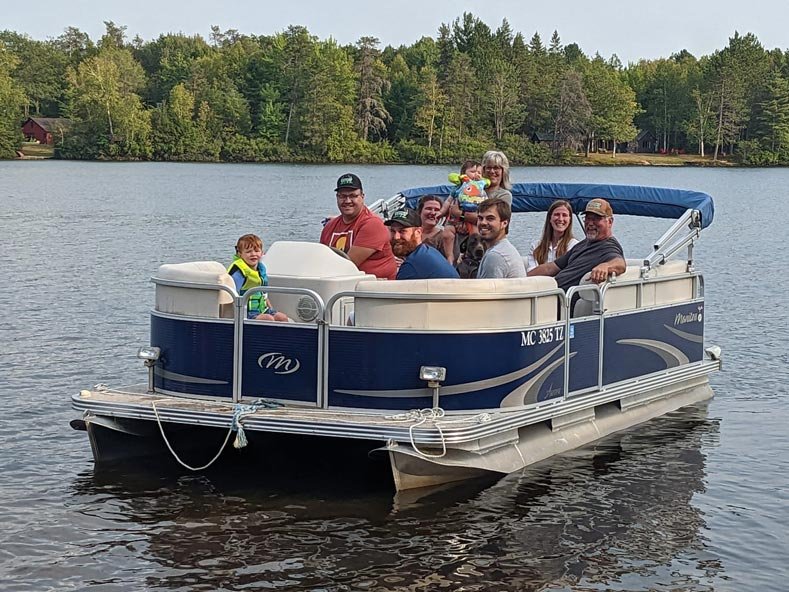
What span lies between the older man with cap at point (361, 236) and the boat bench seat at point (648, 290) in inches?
61.0

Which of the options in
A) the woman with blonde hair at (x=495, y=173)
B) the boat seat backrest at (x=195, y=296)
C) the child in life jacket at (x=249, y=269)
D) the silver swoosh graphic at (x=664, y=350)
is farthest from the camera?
the woman with blonde hair at (x=495, y=173)

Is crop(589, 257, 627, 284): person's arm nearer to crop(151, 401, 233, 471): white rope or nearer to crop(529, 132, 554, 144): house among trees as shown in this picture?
crop(151, 401, 233, 471): white rope

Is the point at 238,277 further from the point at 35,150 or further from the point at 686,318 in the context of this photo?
the point at 35,150

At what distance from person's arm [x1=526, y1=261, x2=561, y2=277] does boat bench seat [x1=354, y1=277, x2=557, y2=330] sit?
5.42 feet

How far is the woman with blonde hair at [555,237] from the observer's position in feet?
32.7

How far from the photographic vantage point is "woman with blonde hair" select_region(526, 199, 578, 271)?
995 centimetres

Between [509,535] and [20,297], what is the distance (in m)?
12.8

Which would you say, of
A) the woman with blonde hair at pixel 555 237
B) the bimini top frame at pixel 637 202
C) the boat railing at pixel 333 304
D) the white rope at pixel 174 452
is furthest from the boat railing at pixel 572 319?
the white rope at pixel 174 452

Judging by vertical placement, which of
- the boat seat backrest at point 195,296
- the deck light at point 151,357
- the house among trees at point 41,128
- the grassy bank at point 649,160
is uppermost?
the house among trees at point 41,128

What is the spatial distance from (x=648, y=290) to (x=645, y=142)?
113390 mm

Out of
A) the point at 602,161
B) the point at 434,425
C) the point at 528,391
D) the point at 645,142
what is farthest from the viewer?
the point at 645,142

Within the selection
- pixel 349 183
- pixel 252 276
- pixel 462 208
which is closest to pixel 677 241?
pixel 462 208

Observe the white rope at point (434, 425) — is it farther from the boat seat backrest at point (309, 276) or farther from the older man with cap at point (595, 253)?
the older man with cap at point (595, 253)

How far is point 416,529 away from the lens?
25.9 feet
